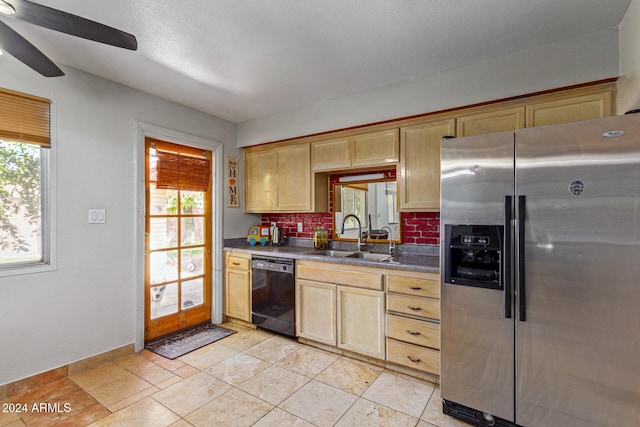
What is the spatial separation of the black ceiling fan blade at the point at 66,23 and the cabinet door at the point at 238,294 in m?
2.46

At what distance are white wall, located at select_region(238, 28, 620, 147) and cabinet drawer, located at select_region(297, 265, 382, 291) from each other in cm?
144

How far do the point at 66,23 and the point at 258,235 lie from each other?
2.81m

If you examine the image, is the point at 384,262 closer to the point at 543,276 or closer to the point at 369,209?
the point at 369,209

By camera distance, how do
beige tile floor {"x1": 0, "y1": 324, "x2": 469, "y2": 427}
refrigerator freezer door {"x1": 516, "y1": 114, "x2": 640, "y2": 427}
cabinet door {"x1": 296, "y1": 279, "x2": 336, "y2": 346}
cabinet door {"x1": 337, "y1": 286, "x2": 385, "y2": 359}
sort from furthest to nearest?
cabinet door {"x1": 296, "y1": 279, "x2": 336, "y2": 346} < cabinet door {"x1": 337, "y1": 286, "x2": 385, "y2": 359} < beige tile floor {"x1": 0, "y1": 324, "x2": 469, "y2": 427} < refrigerator freezer door {"x1": 516, "y1": 114, "x2": 640, "y2": 427}

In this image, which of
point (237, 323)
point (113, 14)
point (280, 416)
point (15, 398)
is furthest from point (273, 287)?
point (113, 14)

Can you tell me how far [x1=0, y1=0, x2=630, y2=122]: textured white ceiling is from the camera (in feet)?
5.69

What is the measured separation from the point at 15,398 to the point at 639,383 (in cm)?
376

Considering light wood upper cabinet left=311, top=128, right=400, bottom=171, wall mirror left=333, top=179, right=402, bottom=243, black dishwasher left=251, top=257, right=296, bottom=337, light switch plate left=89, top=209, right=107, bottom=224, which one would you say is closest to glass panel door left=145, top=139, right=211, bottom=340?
light switch plate left=89, top=209, right=107, bottom=224

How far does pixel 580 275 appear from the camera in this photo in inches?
61.3

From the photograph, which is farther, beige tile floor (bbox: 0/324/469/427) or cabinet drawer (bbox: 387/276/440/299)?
cabinet drawer (bbox: 387/276/440/299)

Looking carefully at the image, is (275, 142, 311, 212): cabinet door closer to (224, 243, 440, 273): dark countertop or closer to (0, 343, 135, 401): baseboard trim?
(224, 243, 440, 273): dark countertop

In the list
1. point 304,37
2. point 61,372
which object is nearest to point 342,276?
point 304,37

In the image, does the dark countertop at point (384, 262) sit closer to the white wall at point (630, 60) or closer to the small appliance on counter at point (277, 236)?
the small appliance on counter at point (277, 236)

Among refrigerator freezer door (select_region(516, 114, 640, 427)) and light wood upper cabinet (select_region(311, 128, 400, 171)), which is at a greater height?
light wood upper cabinet (select_region(311, 128, 400, 171))
